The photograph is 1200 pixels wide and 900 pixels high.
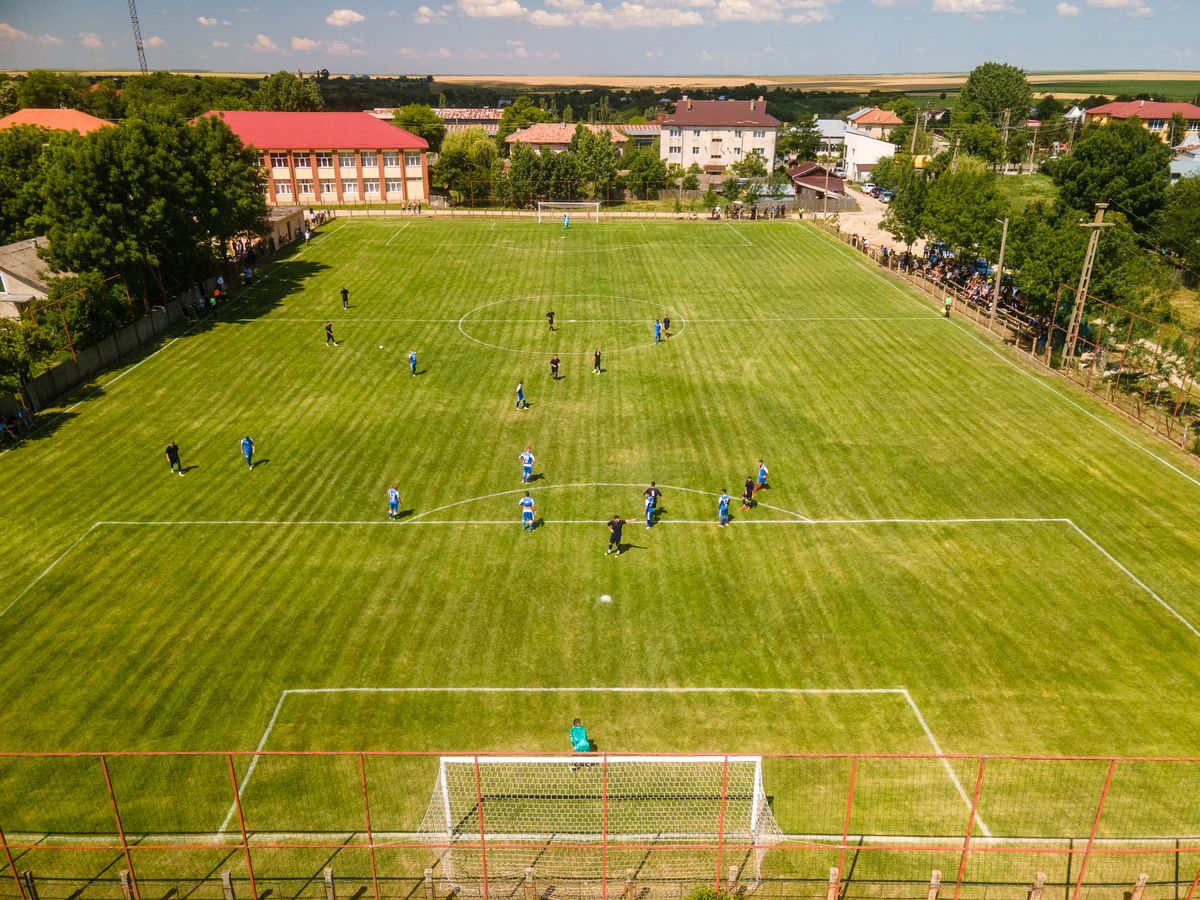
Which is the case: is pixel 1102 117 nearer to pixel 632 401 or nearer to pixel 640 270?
pixel 640 270

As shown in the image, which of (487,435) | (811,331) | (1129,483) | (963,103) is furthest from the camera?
(963,103)

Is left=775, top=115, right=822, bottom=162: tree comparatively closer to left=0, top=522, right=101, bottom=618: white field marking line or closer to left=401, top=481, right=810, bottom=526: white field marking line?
left=401, top=481, right=810, bottom=526: white field marking line

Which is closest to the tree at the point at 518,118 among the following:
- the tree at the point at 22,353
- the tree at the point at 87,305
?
the tree at the point at 87,305

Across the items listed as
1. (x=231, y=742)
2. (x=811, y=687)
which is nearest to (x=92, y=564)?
(x=231, y=742)

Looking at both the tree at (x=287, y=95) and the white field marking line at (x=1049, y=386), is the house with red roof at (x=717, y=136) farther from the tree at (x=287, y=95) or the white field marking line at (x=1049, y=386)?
the white field marking line at (x=1049, y=386)

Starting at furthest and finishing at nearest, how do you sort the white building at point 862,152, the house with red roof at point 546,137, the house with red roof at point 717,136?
1. the house with red roof at point 546,137
2. the white building at point 862,152
3. the house with red roof at point 717,136

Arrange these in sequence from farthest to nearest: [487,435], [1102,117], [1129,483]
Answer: [1102,117] → [487,435] → [1129,483]

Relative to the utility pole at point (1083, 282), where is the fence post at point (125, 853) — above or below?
below

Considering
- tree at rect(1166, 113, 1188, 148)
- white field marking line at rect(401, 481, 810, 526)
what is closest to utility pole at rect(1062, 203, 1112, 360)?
white field marking line at rect(401, 481, 810, 526)
